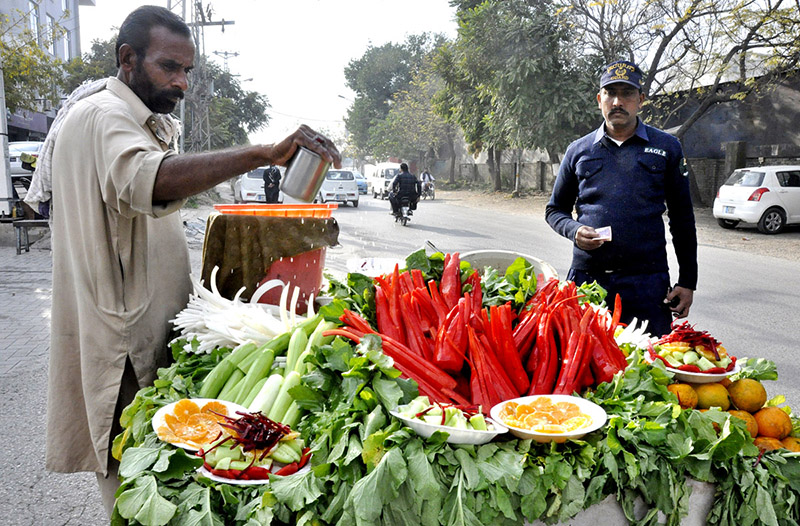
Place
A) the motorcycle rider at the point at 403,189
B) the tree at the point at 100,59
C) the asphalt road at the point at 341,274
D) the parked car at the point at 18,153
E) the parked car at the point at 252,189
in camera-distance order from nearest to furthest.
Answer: the asphalt road at the point at 341,274 < the parked car at the point at 18,153 < the motorcycle rider at the point at 403,189 < the parked car at the point at 252,189 < the tree at the point at 100,59

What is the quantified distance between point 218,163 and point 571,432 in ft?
4.39

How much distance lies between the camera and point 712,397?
90.3 inches

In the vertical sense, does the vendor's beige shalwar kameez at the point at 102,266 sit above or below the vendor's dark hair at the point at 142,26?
below

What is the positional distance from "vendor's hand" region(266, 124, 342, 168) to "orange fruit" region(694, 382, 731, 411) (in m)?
1.61

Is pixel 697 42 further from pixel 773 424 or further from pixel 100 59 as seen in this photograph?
pixel 100 59

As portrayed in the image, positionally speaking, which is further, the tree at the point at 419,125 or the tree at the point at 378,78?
the tree at the point at 378,78

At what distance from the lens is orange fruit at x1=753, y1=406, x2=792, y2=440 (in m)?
2.25

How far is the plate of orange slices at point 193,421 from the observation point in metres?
1.98

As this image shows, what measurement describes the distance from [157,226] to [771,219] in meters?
17.1

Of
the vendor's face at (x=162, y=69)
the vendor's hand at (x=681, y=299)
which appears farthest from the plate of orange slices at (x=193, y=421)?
the vendor's hand at (x=681, y=299)

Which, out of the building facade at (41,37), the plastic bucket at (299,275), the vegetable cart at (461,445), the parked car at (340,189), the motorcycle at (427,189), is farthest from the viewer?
the motorcycle at (427,189)

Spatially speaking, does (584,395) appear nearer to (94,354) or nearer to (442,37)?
(94,354)

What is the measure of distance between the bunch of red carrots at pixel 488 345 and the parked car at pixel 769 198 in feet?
51.5

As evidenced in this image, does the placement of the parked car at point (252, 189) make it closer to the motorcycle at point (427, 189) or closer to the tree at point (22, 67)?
the tree at point (22, 67)
